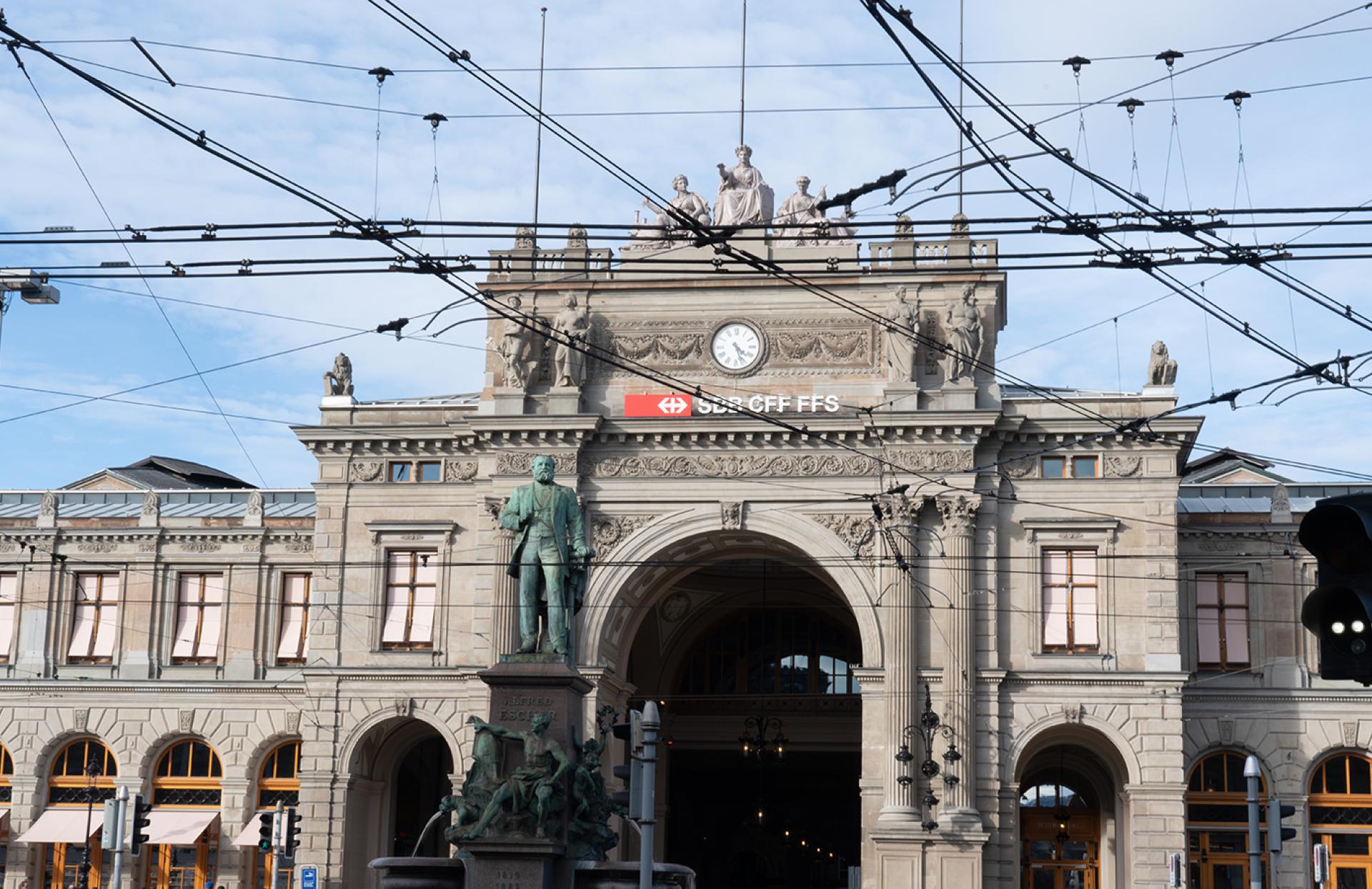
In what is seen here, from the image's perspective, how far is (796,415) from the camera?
146ft

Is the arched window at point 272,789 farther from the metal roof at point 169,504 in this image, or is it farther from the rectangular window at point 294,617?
the metal roof at point 169,504

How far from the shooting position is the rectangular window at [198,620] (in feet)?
171

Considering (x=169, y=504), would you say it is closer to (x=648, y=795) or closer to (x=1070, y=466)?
(x=1070, y=466)

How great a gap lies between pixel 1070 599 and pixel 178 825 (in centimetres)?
2522

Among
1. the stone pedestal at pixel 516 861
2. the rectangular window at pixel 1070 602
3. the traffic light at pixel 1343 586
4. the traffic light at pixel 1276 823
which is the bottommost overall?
the stone pedestal at pixel 516 861

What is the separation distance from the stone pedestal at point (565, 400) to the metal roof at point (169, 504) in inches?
408

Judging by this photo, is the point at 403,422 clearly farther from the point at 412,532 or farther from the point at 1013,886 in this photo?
the point at 1013,886

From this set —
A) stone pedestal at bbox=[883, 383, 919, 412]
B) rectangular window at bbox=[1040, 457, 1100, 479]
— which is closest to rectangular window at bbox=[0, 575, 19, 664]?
stone pedestal at bbox=[883, 383, 919, 412]

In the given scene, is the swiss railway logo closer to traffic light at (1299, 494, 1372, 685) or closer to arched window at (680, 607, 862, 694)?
arched window at (680, 607, 862, 694)

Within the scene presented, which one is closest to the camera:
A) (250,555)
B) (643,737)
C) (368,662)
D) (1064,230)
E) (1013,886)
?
(1064,230)

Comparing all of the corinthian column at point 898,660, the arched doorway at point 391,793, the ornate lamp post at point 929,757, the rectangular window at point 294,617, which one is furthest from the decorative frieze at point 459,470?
the ornate lamp post at point 929,757

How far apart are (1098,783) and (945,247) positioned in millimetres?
15244

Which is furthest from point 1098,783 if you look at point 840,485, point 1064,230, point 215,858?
point 1064,230

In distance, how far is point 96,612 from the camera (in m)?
52.7
